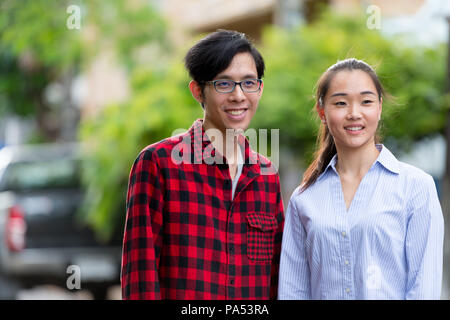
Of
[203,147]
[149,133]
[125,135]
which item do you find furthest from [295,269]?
[125,135]

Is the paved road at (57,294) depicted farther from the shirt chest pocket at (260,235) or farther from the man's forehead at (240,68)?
the man's forehead at (240,68)

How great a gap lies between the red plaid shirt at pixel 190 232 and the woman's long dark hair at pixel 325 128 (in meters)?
0.27

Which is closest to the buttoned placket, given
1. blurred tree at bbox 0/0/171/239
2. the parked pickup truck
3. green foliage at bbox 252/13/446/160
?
blurred tree at bbox 0/0/171/239

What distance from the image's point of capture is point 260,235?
9.18 ft

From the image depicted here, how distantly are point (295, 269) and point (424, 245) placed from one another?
53 centimetres

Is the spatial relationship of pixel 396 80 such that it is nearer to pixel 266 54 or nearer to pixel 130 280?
pixel 266 54

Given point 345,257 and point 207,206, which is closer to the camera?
point 345,257

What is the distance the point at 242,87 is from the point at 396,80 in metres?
4.73

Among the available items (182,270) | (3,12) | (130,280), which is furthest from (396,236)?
(3,12)

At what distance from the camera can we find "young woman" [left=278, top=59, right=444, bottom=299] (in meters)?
2.48

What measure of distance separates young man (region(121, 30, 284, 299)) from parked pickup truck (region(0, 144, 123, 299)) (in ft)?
15.3

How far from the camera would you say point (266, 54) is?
7820mm

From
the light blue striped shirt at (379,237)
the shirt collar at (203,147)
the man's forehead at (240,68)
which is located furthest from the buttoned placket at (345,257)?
the man's forehead at (240,68)

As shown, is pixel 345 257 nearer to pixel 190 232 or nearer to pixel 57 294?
pixel 190 232
